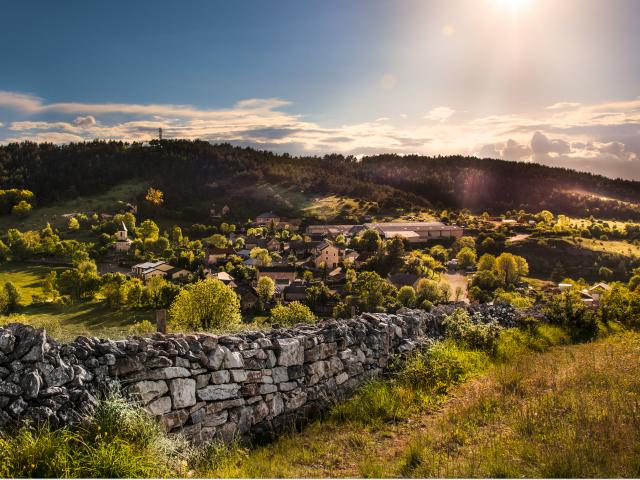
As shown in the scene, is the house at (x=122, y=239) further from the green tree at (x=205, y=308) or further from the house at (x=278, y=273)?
the green tree at (x=205, y=308)

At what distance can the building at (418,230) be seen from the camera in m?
114

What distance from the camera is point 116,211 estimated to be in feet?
447

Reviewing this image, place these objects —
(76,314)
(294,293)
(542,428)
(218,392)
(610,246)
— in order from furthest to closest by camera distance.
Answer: (610,246) < (294,293) < (76,314) < (218,392) < (542,428)

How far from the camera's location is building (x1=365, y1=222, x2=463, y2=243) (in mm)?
114188

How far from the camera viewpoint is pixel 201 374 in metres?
6.51

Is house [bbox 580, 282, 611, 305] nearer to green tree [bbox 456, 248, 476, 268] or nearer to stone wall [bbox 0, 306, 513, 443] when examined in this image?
stone wall [bbox 0, 306, 513, 443]

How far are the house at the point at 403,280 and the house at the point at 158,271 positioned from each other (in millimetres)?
31991

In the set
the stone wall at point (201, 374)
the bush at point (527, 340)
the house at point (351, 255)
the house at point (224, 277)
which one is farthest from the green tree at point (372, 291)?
the stone wall at point (201, 374)

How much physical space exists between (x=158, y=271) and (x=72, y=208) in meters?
74.4

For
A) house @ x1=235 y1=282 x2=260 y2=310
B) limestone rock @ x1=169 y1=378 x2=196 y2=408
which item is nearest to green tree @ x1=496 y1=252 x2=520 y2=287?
house @ x1=235 y1=282 x2=260 y2=310

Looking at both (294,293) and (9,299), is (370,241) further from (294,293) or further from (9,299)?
(9,299)

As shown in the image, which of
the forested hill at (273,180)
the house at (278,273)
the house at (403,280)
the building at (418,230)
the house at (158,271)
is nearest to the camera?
the house at (403,280)

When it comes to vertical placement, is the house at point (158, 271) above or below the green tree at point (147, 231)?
below

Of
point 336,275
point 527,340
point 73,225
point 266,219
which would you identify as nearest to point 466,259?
point 336,275
